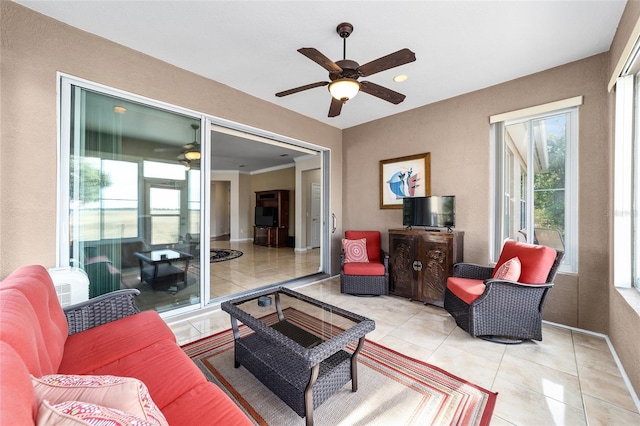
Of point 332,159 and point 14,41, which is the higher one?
point 14,41

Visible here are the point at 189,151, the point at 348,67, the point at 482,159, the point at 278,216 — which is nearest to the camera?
the point at 348,67

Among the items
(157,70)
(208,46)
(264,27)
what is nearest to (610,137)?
(264,27)

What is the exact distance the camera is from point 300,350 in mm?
1397

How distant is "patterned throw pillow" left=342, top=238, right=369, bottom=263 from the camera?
12.9 ft

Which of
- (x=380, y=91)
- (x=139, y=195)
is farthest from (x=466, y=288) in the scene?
(x=139, y=195)

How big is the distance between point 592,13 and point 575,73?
0.79 m

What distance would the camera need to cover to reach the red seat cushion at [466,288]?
2438 mm

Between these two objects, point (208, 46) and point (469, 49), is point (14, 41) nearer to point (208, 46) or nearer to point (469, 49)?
point (208, 46)

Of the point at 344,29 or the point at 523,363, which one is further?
the point at 344,29

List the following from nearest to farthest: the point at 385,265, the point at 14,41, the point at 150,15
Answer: the point at 14,41, the point at 150,15, the point at 385,265

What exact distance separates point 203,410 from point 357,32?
2.75m

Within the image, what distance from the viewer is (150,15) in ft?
6.93

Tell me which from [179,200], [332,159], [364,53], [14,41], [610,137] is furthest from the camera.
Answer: [332,159]

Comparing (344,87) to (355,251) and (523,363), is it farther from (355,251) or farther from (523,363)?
(523,363)
